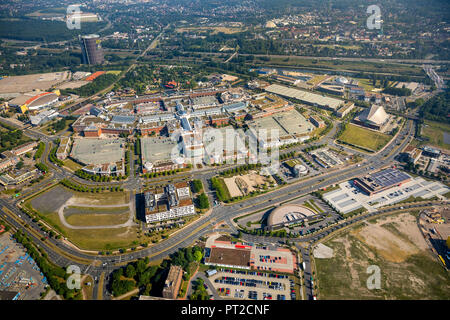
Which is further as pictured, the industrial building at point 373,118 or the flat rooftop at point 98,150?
the industrial building at point 373,118

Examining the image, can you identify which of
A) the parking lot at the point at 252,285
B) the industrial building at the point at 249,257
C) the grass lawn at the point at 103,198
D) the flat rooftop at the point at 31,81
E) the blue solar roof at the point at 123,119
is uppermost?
the flat rooftop at the point at 31,81

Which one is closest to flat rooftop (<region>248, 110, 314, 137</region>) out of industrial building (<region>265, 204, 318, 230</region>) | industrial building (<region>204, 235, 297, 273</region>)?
industrial building (<region>265, 204, 318, 230</region>)

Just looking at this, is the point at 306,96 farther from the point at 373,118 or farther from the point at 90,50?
the point at 90,50

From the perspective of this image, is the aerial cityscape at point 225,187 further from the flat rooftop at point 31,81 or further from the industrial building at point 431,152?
the flat rooftop at point 31,81

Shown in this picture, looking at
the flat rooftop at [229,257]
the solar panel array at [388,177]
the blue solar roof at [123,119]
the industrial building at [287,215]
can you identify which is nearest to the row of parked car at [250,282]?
the flat rooftop at [229,257]

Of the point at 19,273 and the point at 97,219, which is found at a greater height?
the point at 97,219

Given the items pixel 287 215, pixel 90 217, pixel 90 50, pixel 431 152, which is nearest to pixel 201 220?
pixel 287 215

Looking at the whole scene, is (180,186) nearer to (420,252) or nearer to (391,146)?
(420,252)
